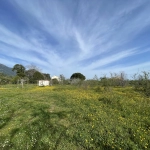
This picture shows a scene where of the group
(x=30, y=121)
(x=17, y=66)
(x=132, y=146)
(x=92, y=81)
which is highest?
(x=17, y=66)

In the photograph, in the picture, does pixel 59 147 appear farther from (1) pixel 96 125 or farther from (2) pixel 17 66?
(2) pixel 17 66

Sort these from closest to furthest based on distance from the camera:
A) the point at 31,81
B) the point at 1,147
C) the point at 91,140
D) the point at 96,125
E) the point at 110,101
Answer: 1. the point at 1,147
2. the point at 91,140
3. the point at 96,125
4. the point at 110,101
5. the point at 31,81

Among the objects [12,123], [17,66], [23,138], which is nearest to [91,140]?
[23,138]

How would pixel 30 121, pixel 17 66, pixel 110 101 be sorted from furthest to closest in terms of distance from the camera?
1. pixel 17 66
2. pixel 110 101
3. pixel 30 121

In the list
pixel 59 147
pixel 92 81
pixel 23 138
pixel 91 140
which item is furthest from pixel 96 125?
pixel 92 81

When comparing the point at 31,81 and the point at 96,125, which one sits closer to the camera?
the point at 96,125

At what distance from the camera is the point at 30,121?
4496mm

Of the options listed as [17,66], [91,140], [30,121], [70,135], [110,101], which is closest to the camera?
[91,140]

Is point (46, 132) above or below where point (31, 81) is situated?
below

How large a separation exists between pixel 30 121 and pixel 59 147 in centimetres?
205

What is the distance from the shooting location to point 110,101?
7.71 meters

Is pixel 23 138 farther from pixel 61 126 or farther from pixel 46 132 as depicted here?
pixel 61 126

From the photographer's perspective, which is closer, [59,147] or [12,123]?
[59,147]

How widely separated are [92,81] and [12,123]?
16390mm
